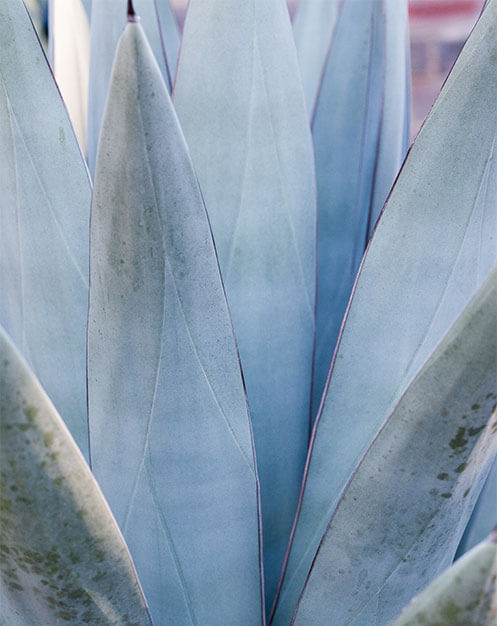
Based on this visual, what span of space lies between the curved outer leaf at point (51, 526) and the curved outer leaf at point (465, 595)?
0.40ft

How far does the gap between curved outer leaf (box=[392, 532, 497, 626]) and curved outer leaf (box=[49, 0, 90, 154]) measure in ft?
1.43

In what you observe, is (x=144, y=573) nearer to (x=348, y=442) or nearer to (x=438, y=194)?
(x=348, y=442)

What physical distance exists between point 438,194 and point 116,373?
19cm

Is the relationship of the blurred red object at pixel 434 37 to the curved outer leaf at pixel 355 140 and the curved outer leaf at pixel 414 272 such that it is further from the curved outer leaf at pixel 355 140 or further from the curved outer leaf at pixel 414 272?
the curved outer leaf at pixel 414 272

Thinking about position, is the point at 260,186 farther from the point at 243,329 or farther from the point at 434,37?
the point at 434,37

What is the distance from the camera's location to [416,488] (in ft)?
1.10

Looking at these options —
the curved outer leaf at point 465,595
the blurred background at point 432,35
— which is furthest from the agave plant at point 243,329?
the blurred background at point 432,35

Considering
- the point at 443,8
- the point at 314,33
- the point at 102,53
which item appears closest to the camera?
the point at 102,53

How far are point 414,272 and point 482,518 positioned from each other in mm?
182

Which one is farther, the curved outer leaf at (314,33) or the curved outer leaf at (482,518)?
the curved outer leaf at (314,33)

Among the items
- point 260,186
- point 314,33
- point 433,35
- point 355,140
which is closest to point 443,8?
point 433,35

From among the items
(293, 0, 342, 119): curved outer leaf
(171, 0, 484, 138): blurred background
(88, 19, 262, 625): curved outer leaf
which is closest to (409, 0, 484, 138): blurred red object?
(171, 0, 484, 138): blurred background

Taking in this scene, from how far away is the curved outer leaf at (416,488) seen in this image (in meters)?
0.30

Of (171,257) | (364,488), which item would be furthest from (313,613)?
(171,257)
